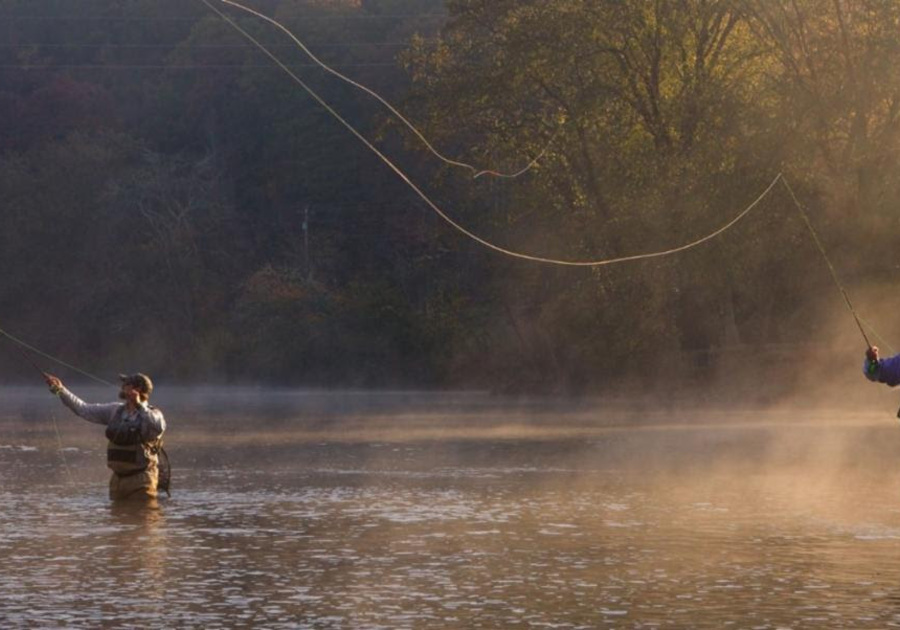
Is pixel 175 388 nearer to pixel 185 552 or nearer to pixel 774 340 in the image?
pixel 774 340

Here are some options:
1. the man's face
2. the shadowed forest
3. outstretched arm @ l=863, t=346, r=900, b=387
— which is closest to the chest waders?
the man's face

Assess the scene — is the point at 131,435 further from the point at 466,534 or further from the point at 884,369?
the point at 884,369

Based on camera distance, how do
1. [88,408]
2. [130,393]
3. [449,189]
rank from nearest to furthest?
[88,408]
[130,393]
[449,189]

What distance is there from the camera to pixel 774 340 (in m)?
60.7

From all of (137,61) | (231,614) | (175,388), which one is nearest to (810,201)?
(175,388)

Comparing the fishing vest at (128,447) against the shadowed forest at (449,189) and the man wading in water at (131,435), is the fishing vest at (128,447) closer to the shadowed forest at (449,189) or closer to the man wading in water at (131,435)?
the man wading in water at (131,435)

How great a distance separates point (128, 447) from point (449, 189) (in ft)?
189

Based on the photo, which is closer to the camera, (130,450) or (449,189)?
(130,450)

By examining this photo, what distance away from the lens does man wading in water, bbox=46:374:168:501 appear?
23.1 metres

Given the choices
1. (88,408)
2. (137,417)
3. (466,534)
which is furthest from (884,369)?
(88,408)

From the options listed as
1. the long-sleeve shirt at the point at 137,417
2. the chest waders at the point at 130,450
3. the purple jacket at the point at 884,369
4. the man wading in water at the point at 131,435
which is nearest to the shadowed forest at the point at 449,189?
the purple jacket at the point at 884,369

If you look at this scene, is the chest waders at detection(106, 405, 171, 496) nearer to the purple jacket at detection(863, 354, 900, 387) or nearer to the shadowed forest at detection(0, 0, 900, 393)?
the purple jacket at detection(863, 354, 900, 387)

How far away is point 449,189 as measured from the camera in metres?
80.4

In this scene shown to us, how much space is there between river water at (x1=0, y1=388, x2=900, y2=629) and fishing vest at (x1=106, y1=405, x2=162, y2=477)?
0.71m
